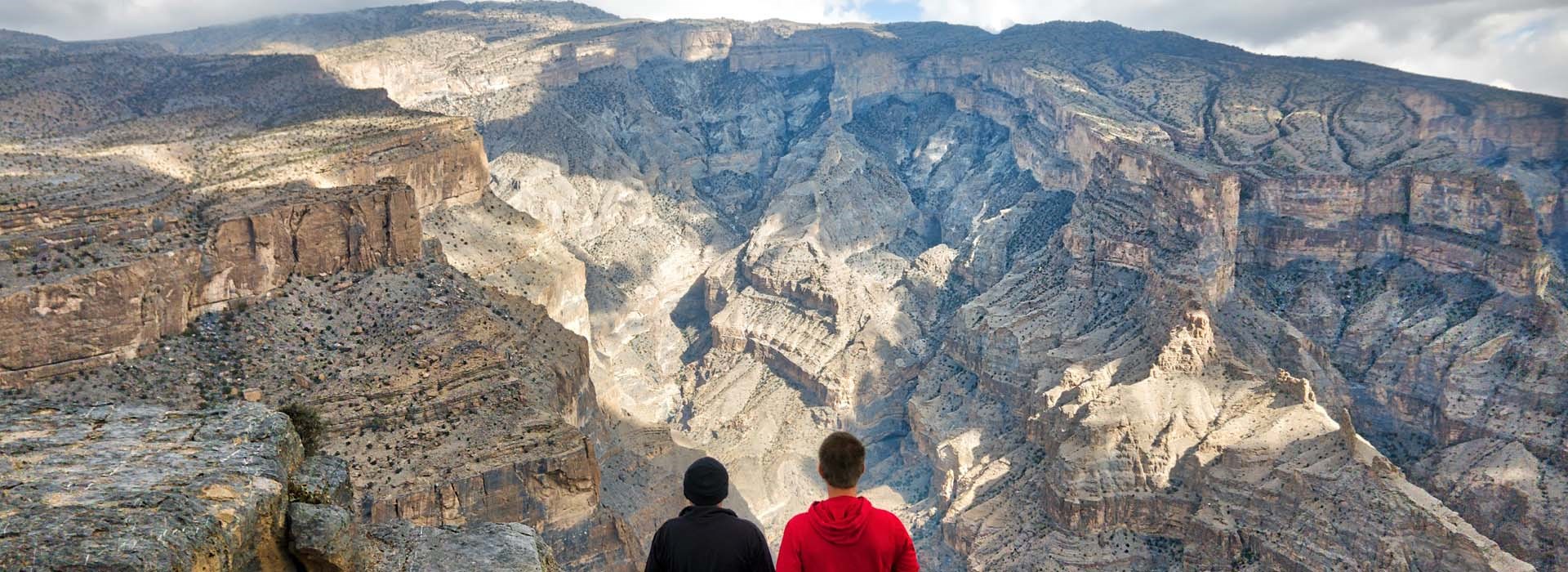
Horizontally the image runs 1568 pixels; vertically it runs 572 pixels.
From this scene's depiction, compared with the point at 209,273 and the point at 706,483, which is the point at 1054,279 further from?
the point at 706,483

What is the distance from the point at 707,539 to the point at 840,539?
1416 mm

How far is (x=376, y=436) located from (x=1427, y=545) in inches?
1620

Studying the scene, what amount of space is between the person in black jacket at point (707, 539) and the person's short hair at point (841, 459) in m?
1.01

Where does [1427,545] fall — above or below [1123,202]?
below

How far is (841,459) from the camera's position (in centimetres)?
1063


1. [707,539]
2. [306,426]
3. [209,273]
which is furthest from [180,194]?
[707,539]

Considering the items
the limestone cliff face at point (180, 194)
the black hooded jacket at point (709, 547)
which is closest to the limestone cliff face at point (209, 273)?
the limestone cliff face at point (180, 194)

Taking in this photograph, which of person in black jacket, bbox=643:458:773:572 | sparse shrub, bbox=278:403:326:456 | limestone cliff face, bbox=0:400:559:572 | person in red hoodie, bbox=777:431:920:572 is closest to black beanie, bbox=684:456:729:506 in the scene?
person in black jacket, bbox=643:458:773:572

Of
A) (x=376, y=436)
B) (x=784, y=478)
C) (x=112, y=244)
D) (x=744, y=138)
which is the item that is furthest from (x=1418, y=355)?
(x=744, y=138)

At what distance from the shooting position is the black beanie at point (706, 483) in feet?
35.4

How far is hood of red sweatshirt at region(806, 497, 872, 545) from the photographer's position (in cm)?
1082

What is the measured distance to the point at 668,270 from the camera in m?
99.2

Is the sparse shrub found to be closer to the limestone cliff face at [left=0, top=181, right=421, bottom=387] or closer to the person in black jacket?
the person in black jacket

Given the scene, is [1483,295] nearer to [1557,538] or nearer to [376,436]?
[1557,538]
